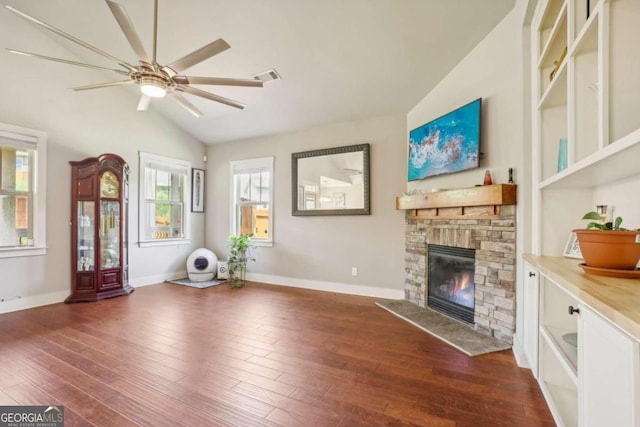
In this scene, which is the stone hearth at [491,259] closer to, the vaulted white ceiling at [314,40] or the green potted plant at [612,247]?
the green potted plant at [612,247]

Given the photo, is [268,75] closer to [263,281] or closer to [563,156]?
[563,156]

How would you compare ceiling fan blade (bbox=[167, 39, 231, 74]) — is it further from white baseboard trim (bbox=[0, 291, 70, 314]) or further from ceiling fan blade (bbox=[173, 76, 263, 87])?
white baseboard trim (bbox=[0, 291, 70, 314])

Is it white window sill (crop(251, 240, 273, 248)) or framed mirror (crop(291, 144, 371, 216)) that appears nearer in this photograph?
framed mirror (crop(291, 144, 371, 216))

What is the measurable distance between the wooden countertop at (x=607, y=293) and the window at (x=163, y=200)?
5550 millimetres

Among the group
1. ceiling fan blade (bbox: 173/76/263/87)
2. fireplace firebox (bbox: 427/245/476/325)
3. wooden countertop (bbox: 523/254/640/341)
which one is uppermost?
ceiling fan blade (bbox: 173/76/263/87)

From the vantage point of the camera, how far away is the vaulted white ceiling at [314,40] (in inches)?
108

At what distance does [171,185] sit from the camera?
5547mm

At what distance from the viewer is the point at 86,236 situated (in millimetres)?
4199

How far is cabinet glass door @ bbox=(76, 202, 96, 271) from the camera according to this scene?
13.6 feet

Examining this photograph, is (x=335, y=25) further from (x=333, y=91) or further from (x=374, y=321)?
(x=374, y=321)

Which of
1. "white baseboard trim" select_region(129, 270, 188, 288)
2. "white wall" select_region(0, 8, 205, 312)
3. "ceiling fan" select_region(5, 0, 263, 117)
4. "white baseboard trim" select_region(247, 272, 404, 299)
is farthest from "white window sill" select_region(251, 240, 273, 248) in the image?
"ceiling fan" select_region(5, 0, 263, 117)

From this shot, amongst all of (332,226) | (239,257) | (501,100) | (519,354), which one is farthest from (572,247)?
(239,257)

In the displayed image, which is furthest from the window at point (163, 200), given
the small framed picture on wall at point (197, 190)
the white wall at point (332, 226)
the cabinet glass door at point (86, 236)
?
the cabinet glass door at point (86, 236)

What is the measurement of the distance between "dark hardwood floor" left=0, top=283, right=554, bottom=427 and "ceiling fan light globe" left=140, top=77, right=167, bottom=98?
89.9 inches
